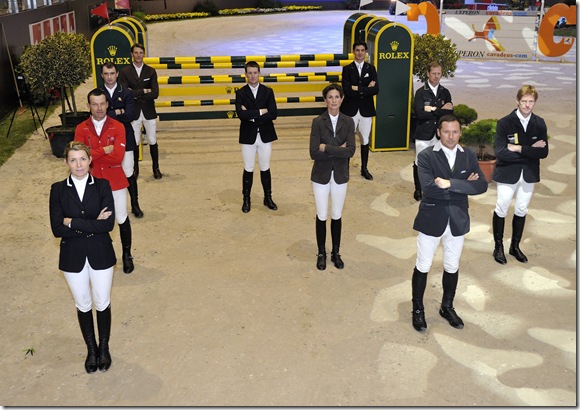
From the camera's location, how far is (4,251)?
7.23 meters

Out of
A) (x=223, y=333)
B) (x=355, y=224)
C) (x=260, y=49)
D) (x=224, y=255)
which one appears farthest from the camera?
(x=260, y=49)

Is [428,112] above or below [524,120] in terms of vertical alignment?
below

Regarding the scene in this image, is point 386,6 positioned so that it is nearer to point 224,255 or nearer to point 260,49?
point 260,49

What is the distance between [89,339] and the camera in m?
5.05

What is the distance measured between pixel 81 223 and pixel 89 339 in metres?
0.96

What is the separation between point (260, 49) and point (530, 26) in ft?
28.3

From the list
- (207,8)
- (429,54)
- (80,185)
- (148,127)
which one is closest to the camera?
(80,185)

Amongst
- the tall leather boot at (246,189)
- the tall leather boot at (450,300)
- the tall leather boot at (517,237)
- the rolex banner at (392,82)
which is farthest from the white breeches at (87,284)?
the rolex banner at (392,82)

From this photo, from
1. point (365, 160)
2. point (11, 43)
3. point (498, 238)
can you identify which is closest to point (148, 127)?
point (365, 160)

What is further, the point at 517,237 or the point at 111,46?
the point at 111,46

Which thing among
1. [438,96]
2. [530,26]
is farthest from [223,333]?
[530,26]

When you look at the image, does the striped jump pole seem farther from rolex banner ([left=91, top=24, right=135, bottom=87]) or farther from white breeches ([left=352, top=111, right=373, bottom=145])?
white breeches ([left=352, top=111, right=373, bottom=145])

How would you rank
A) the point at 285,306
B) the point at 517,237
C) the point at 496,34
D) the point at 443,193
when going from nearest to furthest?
the point at 443,193, the point at 285,306, the point at 517,237, the point at 496,34

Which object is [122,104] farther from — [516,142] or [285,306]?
[516,142]
